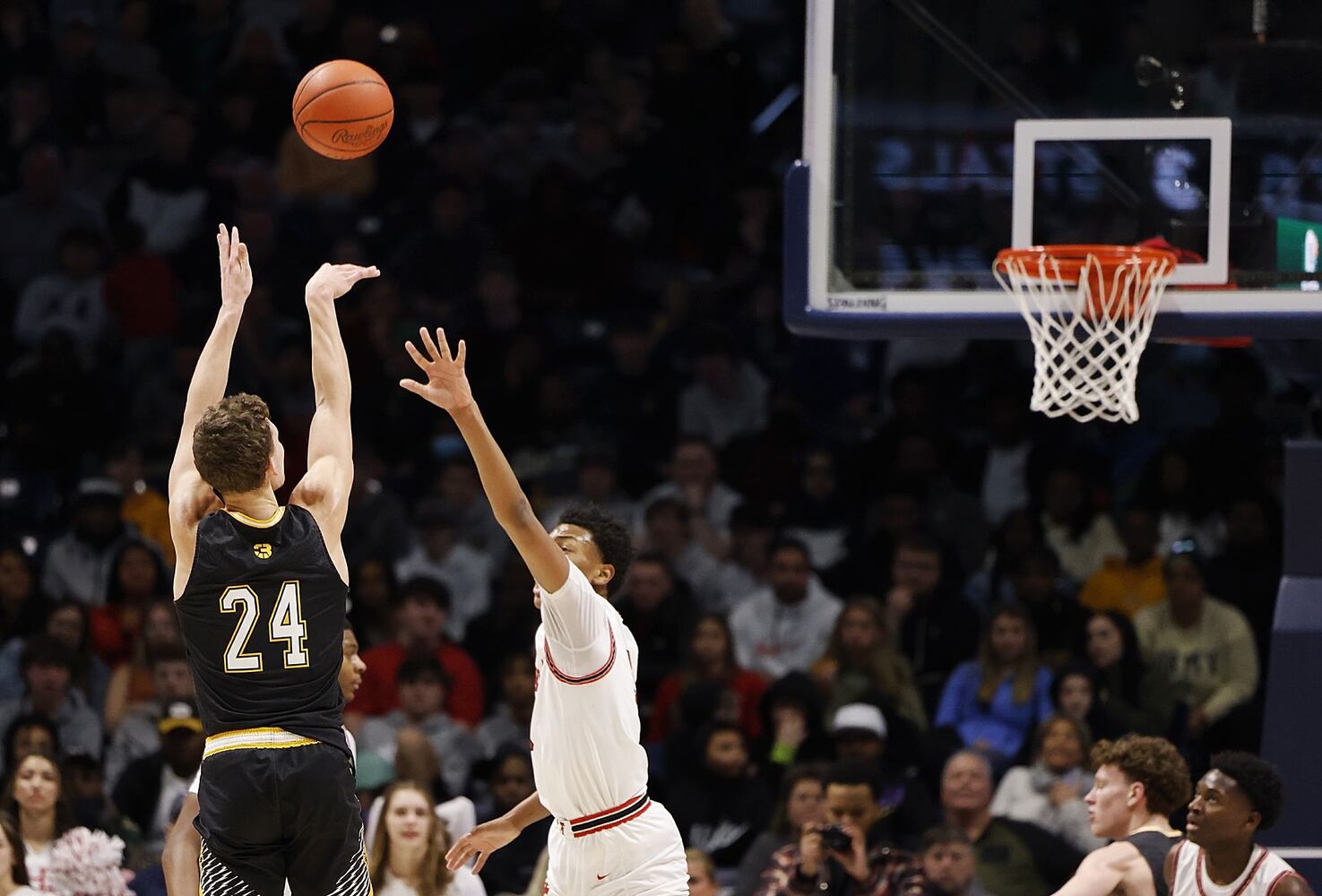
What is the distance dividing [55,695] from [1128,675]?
5.86 metres

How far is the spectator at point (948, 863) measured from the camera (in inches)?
369

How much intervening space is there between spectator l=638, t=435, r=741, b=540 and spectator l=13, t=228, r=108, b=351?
4126mm

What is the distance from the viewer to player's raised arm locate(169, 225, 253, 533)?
6094 millimetres

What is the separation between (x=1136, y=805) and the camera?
7562mm

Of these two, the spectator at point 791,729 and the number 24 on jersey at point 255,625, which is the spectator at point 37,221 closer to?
the spectator at point 791,729

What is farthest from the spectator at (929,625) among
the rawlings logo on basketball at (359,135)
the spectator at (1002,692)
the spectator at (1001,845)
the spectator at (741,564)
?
the rawlings logo on basketball at (359,135)

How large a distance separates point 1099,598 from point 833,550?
5.64 ft

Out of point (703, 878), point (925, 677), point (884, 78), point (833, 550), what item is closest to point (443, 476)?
point (833, 550)

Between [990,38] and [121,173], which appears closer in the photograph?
[990,38]

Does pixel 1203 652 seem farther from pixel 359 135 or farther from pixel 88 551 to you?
pixel 88 551

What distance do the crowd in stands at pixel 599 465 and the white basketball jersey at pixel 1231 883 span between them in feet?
6.21

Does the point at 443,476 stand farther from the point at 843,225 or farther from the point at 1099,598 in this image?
the point at 843,225

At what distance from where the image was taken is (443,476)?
43.4ft

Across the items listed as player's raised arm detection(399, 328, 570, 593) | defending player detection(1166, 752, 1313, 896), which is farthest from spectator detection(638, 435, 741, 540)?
player's raised arm detection(399, 328, 570, 593)
